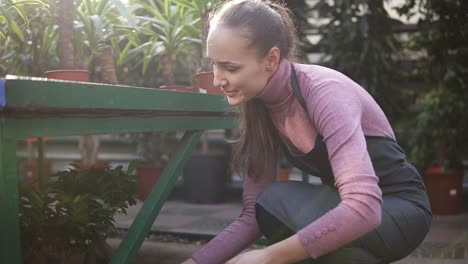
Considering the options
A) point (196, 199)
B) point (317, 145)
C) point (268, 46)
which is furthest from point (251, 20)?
point (196, 199)

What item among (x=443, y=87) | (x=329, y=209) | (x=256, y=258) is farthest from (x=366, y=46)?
(x=256, y=258)

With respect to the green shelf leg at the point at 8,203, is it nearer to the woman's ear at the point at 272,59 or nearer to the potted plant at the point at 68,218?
the woman's ear at the point at 272,59

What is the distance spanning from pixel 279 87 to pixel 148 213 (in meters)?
0.50

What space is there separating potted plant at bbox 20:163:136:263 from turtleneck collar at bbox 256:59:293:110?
0.72 meters

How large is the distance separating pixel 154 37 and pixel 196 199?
1.93 metres

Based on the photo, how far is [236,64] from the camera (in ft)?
3.61

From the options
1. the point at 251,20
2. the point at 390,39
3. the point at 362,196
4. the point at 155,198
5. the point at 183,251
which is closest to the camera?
the point at 362,196

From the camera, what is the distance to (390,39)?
3.71 m

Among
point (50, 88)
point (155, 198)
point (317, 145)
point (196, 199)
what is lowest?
point (196, 199)

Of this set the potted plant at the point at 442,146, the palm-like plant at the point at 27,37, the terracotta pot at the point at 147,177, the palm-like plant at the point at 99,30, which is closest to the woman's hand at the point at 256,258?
the palm-like plant at the point at 27,37

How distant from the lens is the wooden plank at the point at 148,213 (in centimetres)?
137

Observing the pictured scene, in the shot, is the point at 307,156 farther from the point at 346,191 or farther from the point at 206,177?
the point at 206,177

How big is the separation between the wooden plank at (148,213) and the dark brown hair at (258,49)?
0.20 m

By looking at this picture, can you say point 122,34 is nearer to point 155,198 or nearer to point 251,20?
point 155,198
